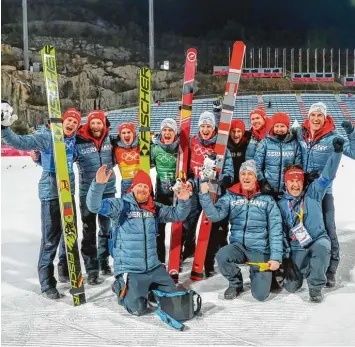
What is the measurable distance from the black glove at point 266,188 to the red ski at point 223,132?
0.31 m

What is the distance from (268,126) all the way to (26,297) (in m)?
2.08

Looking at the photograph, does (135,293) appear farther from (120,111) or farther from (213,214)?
(120,111)

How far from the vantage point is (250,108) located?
1911cm

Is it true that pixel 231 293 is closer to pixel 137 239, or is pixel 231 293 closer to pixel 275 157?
pixel 137 239

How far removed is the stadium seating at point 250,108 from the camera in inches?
711

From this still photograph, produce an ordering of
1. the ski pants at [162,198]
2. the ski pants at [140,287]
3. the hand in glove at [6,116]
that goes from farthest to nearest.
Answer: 1. the ski pants at [162,198]
2. the ski pants at [140,287]
3. the hand in glove at [6,116]

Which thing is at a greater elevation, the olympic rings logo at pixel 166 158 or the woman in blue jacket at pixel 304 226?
the olympic rings logo at pixel 166 158

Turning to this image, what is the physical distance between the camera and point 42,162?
3297mm

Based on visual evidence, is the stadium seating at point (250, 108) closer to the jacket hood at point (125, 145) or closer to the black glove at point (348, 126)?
the jacket hood at point (125, 145)

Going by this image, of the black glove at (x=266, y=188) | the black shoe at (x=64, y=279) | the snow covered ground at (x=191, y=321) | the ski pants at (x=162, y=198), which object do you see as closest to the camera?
the snow covered ground at (x=191, y=321)

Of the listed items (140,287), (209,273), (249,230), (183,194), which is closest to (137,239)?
(140,287)

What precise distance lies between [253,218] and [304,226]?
0.35m

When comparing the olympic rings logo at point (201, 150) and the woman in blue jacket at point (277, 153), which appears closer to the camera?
the woman in blue jacket at point (277, 153)

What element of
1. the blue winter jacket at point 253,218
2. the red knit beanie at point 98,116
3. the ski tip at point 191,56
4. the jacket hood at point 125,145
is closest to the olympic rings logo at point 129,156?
the jacket hood at point 125,145
